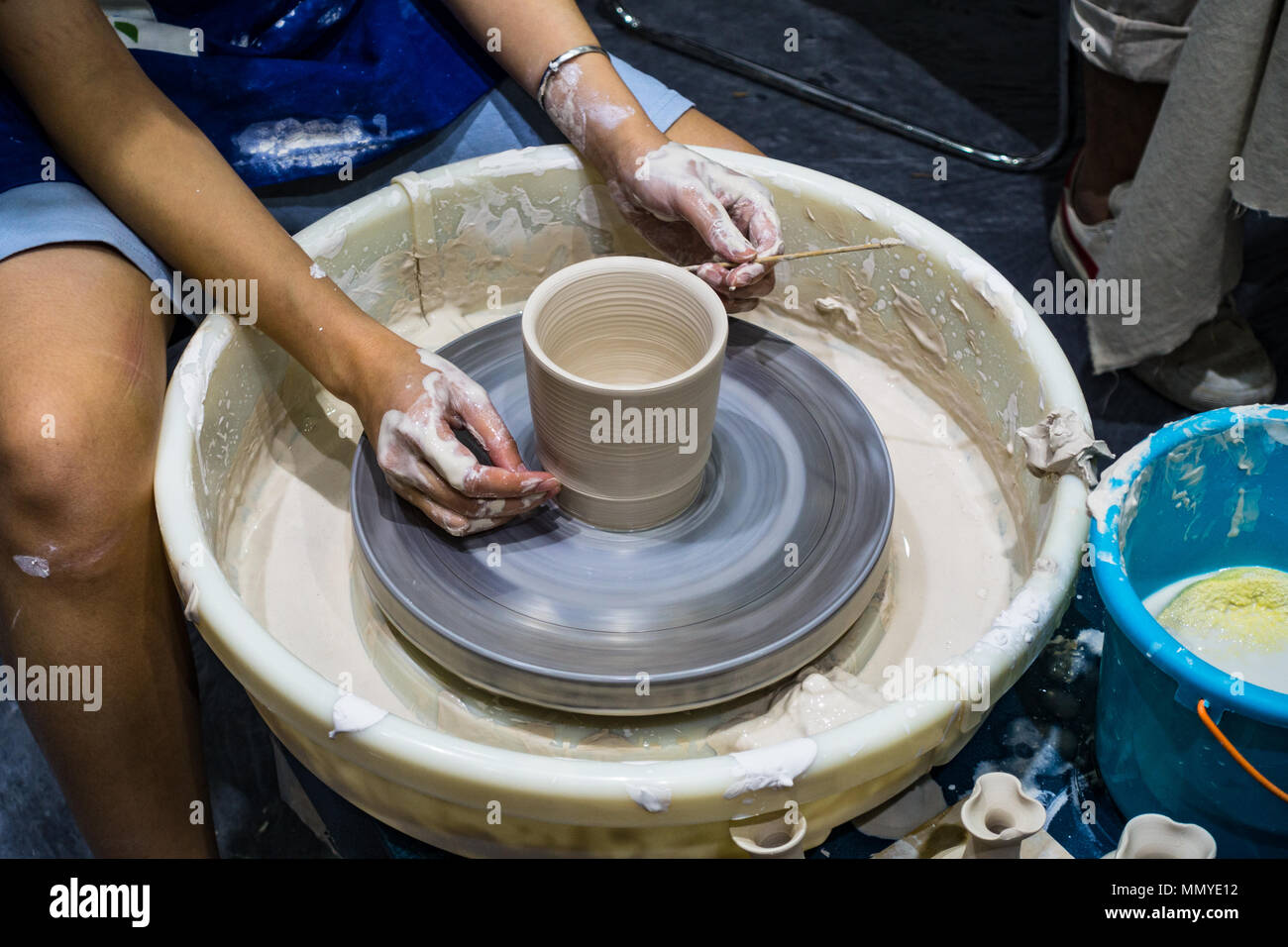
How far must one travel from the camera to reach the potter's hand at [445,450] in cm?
125

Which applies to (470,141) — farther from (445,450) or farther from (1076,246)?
(1076,246)

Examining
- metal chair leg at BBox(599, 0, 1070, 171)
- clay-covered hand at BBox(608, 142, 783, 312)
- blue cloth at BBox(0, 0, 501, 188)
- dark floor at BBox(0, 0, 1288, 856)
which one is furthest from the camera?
metal chair leg at BBox(599, 0, 1070, 171)

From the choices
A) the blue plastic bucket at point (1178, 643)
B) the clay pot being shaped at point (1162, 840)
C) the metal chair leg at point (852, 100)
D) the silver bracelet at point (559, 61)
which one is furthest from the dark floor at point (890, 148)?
the silver bracelet at point (559, 61)

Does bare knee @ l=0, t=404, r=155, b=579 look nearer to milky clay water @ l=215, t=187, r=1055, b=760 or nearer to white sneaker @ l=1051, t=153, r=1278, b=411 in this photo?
milky clay water @ l=215, t=187, r=1055, b=760

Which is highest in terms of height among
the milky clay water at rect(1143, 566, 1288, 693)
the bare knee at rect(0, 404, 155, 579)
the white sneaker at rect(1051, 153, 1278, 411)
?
the bare knee at rect(0, 404, 155, 579)

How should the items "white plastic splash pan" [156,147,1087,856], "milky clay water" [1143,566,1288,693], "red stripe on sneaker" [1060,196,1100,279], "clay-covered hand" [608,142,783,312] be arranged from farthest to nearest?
"red stripe on sneaker" [1060,196,1100,279]
"clay-covered hand" [608,142,783,312]
"milky clay water" [1143,566,1288,693]
"white plastic splash pan" [156,147,1087,856]

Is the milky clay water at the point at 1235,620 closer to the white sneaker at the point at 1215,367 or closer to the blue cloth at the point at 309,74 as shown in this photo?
the white sneaker at the point at 1215,367

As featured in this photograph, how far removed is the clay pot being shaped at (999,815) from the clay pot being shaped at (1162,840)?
8 cm

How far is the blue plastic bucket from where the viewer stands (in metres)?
1.08

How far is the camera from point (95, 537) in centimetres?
126

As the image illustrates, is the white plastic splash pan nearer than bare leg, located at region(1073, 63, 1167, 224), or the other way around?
the white plastic splash pan

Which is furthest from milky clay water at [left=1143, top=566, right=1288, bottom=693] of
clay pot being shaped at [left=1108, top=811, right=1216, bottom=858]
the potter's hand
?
the potter's hand

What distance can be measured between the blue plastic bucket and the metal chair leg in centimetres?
167

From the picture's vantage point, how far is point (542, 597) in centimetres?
127
